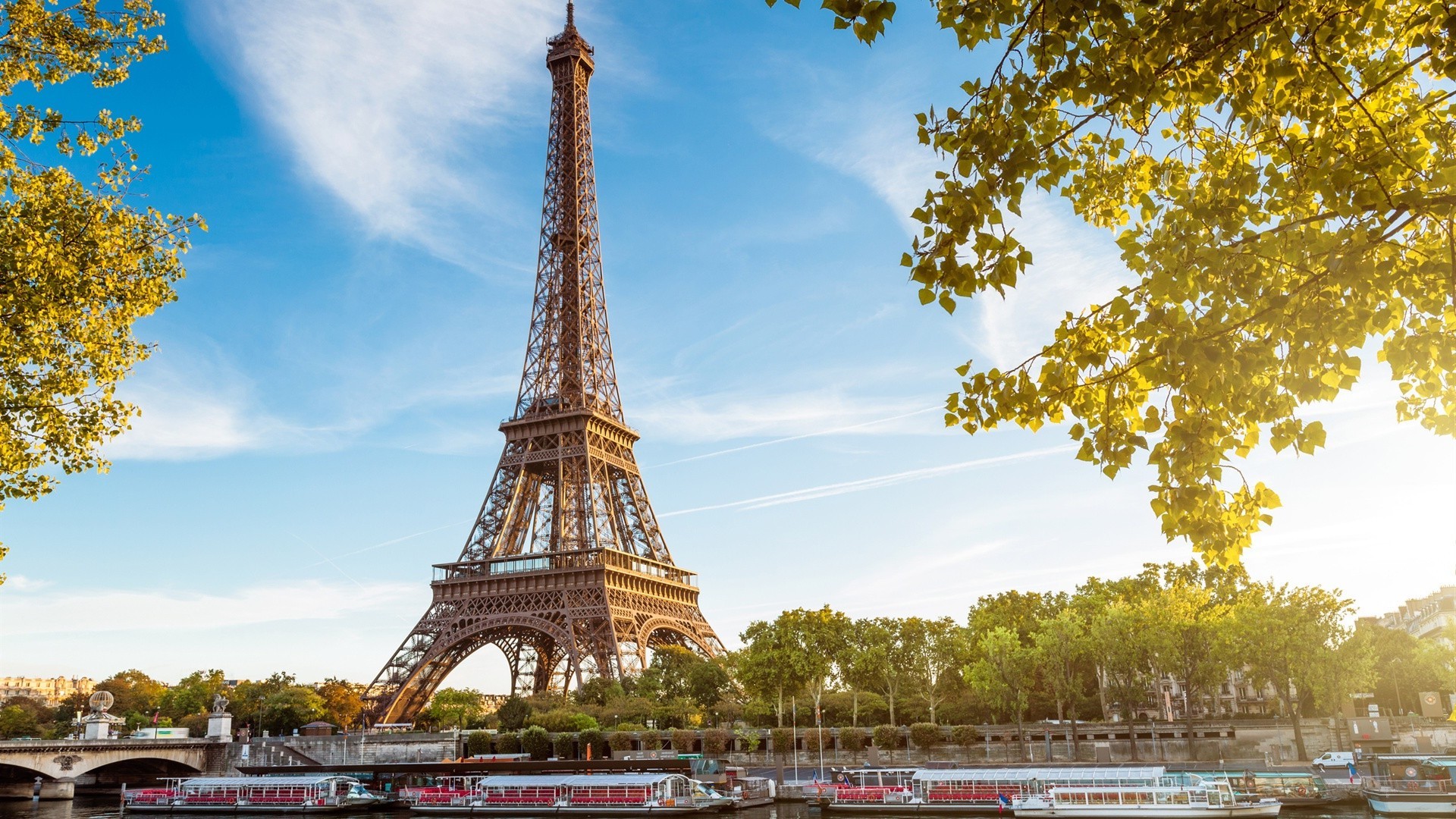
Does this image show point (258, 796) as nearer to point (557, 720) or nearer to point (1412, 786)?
point (557, 720)

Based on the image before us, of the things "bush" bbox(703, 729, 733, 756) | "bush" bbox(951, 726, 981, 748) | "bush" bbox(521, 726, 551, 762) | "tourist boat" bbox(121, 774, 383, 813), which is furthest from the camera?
"bush" bbox(521, 726, 551, 762)

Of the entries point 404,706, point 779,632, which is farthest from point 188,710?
point 779,632

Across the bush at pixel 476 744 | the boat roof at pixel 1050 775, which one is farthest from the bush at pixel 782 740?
the bush at pixel 476 744

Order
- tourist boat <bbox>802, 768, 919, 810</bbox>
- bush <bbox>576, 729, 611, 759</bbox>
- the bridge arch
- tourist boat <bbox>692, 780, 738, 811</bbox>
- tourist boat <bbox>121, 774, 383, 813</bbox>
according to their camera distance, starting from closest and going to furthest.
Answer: tourist boat <bbox>802, 768, 919, 810</bbox>
tourist boat <bbox>692, 780, 738, 811</bbox>
tourist boat <bbox>121, 774, 383, 813</bbox>
bush <bbox>576, 729, 611, 759</bbox>
the bridge arch

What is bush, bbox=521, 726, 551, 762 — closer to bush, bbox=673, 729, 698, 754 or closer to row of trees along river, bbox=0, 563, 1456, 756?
row of trees along river, bbox=0, 563, 1456, 756

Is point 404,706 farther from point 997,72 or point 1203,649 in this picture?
point 997,72

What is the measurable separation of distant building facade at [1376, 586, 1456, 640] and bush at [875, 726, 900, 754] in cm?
5143

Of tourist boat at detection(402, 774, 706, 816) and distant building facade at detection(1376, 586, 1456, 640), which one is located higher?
distant building facade at detection(1376, 586, 1456, 640)

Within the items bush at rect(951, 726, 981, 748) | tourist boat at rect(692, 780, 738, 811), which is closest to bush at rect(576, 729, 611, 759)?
tourist boat at rect(692, 780, 738, 811)

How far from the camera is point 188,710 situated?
334ft

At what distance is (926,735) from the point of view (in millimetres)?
56406

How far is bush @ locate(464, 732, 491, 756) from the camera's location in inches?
2576

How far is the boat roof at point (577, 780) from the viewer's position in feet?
154

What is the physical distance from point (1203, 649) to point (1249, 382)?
56349mm
